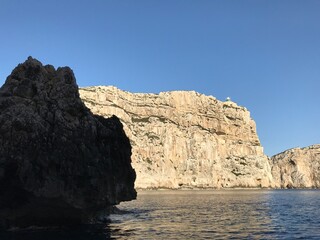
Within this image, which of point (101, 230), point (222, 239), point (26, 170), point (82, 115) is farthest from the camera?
point (82, 115)

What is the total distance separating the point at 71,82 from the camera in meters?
44.1

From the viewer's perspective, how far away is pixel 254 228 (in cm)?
4141

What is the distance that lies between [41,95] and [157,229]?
58.7ft

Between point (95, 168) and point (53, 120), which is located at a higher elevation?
point (53, 120)

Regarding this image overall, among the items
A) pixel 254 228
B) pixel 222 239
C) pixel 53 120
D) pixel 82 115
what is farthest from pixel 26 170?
pixel 254 228

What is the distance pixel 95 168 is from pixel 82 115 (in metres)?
6.10

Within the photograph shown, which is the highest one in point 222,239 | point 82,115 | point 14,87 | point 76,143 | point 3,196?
point 14,87

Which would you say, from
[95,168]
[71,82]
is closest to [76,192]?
[95,168]

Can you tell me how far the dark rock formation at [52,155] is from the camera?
36.2 meters

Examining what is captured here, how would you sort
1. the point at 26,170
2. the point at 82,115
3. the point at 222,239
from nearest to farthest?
the point at 222,239 → the point at 26,170 → the point at 82,115

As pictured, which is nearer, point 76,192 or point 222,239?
point 222,239

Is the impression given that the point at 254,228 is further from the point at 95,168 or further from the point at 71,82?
the point at 71,82

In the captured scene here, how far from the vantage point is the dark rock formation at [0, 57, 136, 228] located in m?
36.2

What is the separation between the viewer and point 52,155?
37.5m
